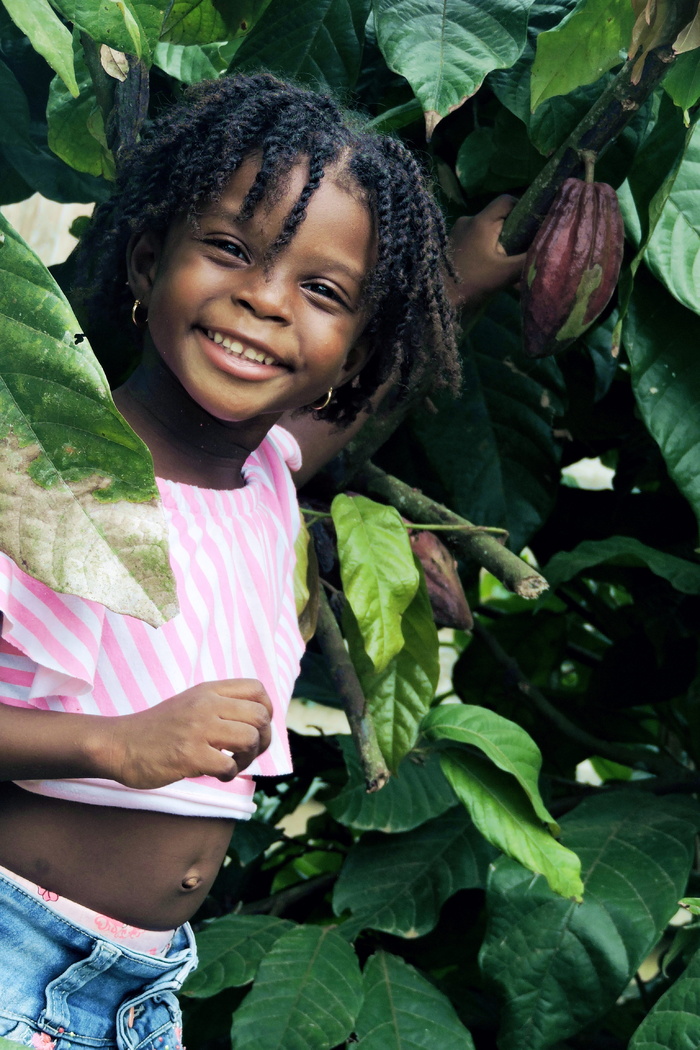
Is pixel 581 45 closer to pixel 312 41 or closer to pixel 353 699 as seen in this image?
pixel 312 41

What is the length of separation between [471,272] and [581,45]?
0.30m

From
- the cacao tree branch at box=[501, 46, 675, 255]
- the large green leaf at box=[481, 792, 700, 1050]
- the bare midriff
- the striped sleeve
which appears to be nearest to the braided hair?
the cacao tree branch at box=[501, 46, 675, 255]

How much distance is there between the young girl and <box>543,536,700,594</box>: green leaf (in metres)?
0.42

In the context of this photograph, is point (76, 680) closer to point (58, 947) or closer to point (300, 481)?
point (58, 947)

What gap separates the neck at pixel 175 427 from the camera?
93 cm

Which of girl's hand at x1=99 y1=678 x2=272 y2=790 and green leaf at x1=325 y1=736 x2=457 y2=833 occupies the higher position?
girl's hand at x1=99 y1=678 x2=272 y2=790

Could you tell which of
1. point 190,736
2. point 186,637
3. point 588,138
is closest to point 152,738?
point 190,736

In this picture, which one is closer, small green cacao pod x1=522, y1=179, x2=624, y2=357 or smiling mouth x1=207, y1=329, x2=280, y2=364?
smiling mouth x1=207, y1=329, x2=280, y2=364

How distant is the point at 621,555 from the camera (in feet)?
4.63

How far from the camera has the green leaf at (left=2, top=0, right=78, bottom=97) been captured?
661 mm

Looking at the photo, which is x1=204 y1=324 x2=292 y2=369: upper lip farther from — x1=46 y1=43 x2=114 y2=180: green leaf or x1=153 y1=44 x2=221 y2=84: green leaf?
x1=153 y1=44 x2=221 y2=84: green leaf

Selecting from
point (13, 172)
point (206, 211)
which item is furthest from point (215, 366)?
point (13, 172)

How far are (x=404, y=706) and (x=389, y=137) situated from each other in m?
0.57

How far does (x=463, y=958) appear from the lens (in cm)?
165
